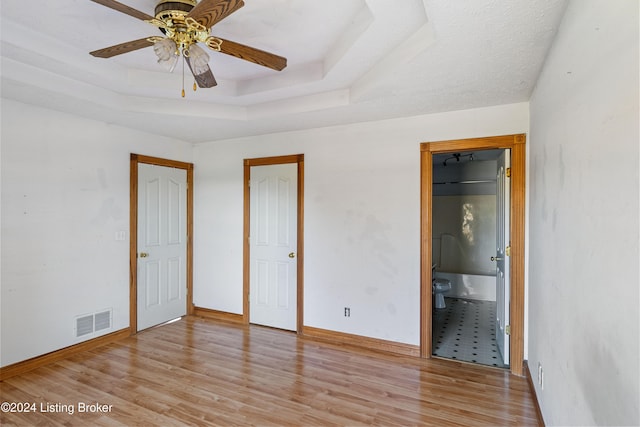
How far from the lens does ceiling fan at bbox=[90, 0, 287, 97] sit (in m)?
1.49

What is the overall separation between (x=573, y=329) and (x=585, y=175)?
674 millimetres

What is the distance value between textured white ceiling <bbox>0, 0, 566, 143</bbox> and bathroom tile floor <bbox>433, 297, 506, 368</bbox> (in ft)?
7.88

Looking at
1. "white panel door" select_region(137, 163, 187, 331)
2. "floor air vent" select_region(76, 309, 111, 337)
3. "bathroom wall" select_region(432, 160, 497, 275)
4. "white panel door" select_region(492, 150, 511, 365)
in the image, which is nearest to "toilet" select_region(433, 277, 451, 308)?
"bathroom wall" select_region(432, 160, 497, 275)

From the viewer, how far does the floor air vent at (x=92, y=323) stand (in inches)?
131

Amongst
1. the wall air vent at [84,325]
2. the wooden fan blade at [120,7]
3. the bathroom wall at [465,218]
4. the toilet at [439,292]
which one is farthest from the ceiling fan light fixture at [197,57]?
the bathroom wall at [465,218]

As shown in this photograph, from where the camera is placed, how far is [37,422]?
2.23 meters

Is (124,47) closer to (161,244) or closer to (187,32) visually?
(187,32)

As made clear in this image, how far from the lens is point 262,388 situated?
265cm

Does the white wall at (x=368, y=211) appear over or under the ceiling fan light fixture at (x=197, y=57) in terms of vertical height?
under

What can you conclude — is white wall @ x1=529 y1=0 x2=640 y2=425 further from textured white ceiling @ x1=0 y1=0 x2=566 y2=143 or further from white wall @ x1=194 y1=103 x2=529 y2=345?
white wall @ x1=194 y1=103 x2=529 y2=345

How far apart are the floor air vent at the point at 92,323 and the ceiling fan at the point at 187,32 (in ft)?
8.97

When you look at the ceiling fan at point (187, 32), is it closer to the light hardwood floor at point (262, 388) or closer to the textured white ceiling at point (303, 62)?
the textured white ceiling at point (303, 62)

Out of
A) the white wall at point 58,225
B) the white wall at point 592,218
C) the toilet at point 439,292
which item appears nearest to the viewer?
the white wall at point 592,218

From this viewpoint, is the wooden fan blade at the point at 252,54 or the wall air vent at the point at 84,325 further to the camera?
the wall air vent at the point at 84,325
